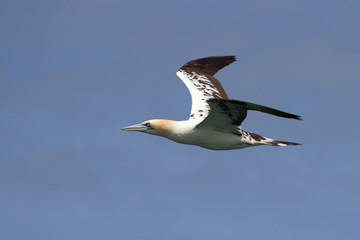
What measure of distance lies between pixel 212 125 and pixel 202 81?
422 centimetres

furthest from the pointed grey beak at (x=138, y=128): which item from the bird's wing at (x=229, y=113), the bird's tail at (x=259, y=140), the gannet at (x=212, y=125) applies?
the bird's tail at (x=259, y=140)

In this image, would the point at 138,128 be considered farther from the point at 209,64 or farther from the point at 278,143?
the point at 209,64

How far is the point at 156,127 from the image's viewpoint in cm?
1850

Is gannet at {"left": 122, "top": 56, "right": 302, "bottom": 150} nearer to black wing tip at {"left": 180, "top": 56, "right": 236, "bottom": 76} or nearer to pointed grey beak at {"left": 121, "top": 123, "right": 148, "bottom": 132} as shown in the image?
pointed grey beak at {"left": 121, "top": 123, "right": 148, "bottom": 132}

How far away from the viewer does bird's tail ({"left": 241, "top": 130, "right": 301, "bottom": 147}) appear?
706 inches

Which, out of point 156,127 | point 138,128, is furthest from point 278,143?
point 138,128

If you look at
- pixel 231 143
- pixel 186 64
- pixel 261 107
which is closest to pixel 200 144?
pixel 231 143

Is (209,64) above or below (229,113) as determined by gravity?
above

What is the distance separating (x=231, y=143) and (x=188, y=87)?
3.78 meters

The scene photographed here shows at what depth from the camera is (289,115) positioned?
1454 centimetres

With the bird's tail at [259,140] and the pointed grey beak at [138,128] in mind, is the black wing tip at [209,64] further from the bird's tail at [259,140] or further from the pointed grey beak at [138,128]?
the bird's tail at [259,140]

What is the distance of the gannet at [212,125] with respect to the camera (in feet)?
51.8

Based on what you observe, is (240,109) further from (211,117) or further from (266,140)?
(266,140)

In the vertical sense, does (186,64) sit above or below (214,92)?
above
